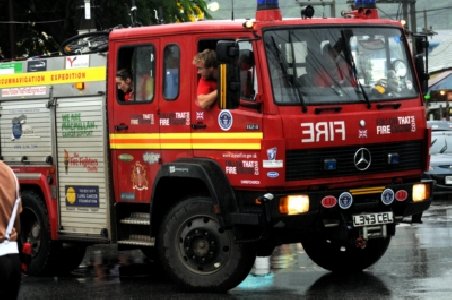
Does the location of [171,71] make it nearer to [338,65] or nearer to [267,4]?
[267,4]

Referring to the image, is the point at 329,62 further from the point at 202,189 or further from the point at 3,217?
the point at 3,217

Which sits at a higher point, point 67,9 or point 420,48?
point 67,9

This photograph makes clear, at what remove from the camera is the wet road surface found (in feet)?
36.2

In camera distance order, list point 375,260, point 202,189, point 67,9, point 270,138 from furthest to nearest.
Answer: point 67,9 → point 375,260 → point 202,189 → point 270,138

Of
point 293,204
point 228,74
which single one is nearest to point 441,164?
point 293,204

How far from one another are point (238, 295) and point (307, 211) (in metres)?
1.12

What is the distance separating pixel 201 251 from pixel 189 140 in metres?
1.11

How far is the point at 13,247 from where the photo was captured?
6957 mm

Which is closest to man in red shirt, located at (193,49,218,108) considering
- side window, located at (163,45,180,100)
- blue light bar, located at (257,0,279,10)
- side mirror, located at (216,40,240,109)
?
side window, located at (163,45,180,100)

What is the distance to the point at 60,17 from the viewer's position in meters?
27.2

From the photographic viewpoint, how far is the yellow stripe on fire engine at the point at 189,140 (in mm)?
10688

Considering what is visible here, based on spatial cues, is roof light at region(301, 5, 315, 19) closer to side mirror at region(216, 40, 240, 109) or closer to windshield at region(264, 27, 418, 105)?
windshield at region(264, 27, 418, 105)

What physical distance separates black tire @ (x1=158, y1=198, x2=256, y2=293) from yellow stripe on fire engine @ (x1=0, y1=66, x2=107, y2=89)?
6.23ft

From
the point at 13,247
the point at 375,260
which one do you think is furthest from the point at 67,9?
the point at 13,247
